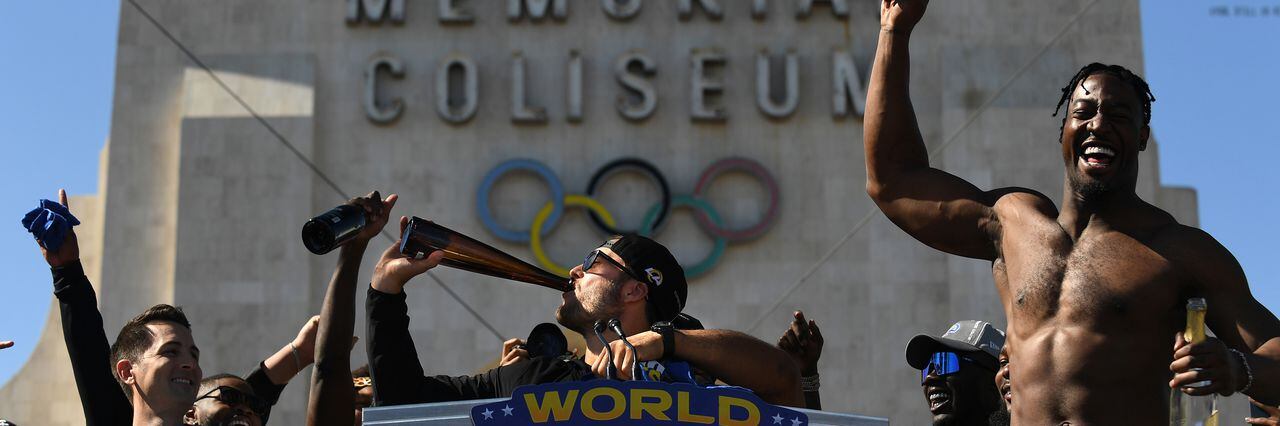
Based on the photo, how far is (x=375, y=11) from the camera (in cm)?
2203

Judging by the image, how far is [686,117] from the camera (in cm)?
2161

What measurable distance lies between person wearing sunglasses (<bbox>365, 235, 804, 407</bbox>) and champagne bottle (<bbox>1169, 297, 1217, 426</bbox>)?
1.25m

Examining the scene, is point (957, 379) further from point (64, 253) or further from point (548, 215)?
point (548, 215)

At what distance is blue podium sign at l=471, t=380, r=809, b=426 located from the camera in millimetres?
4625

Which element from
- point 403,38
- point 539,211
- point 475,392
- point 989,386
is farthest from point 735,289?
point 475,392

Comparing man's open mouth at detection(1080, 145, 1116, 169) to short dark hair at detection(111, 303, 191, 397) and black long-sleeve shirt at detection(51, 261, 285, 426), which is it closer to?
short dark hair at detection(111, 303, 191, 397)

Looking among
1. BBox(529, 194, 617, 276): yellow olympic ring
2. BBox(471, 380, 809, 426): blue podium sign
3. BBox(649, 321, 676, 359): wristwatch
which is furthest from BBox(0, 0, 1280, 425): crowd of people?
BBox(529, 194, 617, 276): yellow olympic ring

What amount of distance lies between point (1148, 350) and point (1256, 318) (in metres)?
0.32

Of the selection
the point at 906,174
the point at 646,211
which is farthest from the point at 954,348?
the point at 646,211

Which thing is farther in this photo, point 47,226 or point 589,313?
point 47,226

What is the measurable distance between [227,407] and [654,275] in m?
1.78

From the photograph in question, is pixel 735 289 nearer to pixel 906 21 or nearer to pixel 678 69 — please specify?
pixel 678 69

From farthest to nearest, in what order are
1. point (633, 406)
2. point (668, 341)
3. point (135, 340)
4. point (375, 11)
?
point (375, 11)
point (135, 340)
point (668, 341)
point (633, 406)

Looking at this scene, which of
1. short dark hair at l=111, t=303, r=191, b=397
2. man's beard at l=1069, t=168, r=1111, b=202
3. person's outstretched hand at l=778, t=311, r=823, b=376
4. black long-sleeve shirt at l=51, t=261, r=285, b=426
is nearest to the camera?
man's beard at l=1069, t=168, r=1111, b=202
